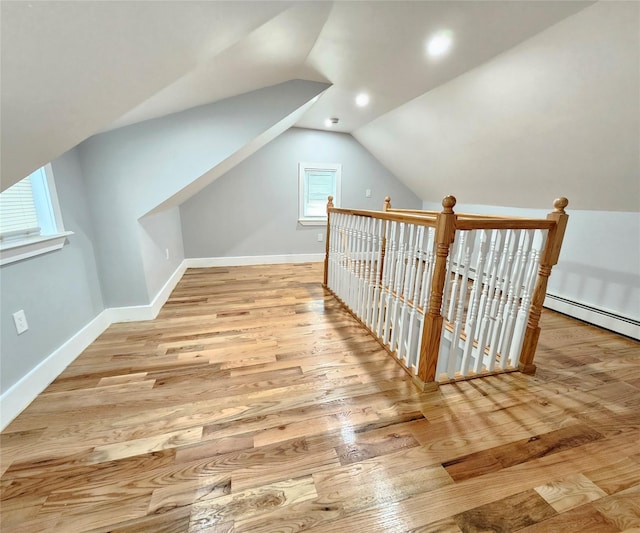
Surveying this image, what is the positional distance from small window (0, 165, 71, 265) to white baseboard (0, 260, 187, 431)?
Result: 0.65 m

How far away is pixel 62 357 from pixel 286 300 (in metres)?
1.81

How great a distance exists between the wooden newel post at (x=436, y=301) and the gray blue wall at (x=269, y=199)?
3.27 meters

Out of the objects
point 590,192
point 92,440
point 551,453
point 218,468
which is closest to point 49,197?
point 92,440

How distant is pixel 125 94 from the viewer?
52.2 inches

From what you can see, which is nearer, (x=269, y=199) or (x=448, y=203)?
(x=448, y=203)

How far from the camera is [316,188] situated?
15.2 feet

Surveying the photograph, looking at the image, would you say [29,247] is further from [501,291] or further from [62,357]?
[501,291]

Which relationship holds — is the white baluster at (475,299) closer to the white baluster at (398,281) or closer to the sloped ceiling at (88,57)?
the white baluster at (398,281)

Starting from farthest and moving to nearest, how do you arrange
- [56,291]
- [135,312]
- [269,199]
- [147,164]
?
[269,199] < [135,312] < [147,164] < [56,291]

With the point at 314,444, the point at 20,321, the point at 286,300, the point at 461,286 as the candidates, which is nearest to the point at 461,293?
the point at 461,286

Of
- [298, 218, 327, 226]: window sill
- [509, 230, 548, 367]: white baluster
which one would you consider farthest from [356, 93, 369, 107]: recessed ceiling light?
[509, 230, 548, 367]: white baluster

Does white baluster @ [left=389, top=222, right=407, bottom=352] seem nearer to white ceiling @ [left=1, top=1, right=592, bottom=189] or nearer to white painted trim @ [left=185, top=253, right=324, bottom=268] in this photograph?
white ceiling @ [left=1, top=1, right=592, bottom=189]

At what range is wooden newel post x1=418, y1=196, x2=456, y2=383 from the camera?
1.46 m

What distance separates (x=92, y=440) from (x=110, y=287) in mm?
1484
